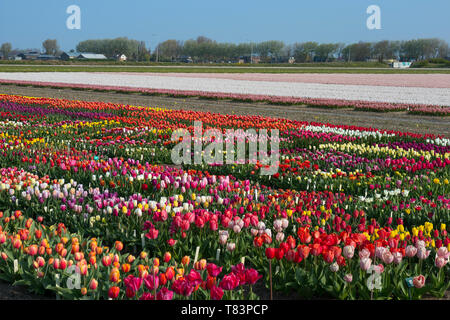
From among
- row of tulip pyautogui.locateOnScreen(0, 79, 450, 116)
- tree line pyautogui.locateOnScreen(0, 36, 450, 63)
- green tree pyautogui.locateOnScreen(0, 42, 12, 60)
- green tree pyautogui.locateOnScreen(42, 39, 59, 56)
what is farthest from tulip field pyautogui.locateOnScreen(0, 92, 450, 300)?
green tree pyautogui.locateOnScreen(0, 42, 12, 60)

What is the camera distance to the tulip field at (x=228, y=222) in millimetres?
3912

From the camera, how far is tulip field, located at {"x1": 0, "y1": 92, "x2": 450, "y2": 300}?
391cm

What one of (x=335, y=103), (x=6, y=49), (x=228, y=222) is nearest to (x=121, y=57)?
(x=6, y=49)

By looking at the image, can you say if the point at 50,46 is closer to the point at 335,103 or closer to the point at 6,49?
the point at 6,49

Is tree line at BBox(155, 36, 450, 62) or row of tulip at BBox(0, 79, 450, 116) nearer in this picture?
row of tulip at BBox(0, 79, 450, 116)

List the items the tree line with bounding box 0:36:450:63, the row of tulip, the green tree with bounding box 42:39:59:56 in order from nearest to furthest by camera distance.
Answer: the row of tulip → the tree line with bounding box 0:36:450:63 → the green tree with bounding box 42:39:59:56

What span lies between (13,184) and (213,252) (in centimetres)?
400

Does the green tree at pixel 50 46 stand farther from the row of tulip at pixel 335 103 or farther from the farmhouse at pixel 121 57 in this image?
the row of tulip at pixel 335 103

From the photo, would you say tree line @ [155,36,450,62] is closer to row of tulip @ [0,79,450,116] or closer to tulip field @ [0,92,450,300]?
row of tulip @ [0,79,450,116]

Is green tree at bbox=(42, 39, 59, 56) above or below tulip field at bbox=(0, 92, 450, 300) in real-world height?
above

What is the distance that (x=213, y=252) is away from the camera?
4867 millimetres

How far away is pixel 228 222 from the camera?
Answer: 501cm

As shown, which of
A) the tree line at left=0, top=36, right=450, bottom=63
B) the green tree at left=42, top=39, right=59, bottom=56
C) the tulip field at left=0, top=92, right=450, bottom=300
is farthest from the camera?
the green tree at left=42, top=39, right=59, bottom=56

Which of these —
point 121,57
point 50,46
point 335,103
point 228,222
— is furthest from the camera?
point 50,46
